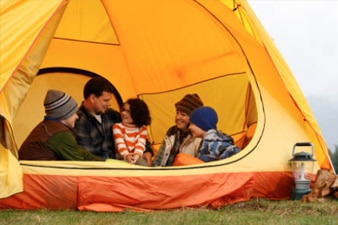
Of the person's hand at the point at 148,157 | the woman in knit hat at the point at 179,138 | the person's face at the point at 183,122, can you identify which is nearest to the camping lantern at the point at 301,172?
the woman in knit hat at the point at 179,138

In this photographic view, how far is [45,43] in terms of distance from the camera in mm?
3932

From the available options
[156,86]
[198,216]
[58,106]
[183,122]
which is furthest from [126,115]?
[198,216]

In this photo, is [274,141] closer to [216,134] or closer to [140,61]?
[216,134]

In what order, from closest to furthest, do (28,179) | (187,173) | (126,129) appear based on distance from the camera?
(28,179) → (187,173) → (126,129)

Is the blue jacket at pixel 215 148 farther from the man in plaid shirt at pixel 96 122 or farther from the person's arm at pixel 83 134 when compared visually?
the person's arm at pixel 83 134

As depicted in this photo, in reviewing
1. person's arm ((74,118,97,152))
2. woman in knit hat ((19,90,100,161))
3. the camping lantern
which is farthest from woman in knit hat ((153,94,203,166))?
woman in knit hat ((19,90,100,161))

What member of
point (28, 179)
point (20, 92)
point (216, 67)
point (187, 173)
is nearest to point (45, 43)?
point (20, 92)

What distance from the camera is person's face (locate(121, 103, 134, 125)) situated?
16.0 ft

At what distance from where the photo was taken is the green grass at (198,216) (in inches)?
139

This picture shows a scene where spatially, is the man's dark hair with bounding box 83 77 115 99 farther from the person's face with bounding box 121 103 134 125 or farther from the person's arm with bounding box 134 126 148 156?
the person's arm with bounding box 134 126 148 156

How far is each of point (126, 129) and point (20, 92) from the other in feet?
4.03

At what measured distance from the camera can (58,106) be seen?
411 cm

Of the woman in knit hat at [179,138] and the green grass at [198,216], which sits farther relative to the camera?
the woman in knit hat at [179,138]

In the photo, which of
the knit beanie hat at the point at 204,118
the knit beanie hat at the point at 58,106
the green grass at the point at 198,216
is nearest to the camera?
the green grass at the point at 198,216
